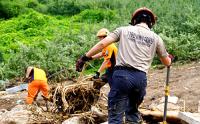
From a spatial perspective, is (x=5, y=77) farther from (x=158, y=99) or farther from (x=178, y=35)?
(x=158, y=99)

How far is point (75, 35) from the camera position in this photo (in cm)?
1788

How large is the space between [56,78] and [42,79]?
232 centimetres

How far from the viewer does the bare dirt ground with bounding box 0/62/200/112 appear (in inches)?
352

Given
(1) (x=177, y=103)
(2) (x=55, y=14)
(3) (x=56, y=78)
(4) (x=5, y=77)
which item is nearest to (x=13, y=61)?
(4) (x=5, y=77)

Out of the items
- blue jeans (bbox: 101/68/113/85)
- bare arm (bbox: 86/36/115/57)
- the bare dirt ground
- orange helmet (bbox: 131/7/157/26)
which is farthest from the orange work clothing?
bare arm (bbox: 86/36/115/57)

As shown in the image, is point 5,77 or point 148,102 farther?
point 5,77

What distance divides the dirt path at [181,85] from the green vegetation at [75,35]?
1.11 metres

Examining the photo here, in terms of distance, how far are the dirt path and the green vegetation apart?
3.65 feet

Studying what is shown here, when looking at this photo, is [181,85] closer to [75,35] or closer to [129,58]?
[129,58]

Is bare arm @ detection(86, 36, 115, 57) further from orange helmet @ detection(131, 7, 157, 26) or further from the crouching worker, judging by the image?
the crouching worker

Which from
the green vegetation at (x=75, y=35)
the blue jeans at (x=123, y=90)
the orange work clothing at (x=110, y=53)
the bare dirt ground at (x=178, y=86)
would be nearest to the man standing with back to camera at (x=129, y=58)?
the blue jeans at (x=123, y=90)

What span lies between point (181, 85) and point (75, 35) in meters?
8.19

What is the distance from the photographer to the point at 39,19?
982 inches

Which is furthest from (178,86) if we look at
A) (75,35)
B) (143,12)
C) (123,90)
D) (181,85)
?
(75,35)
